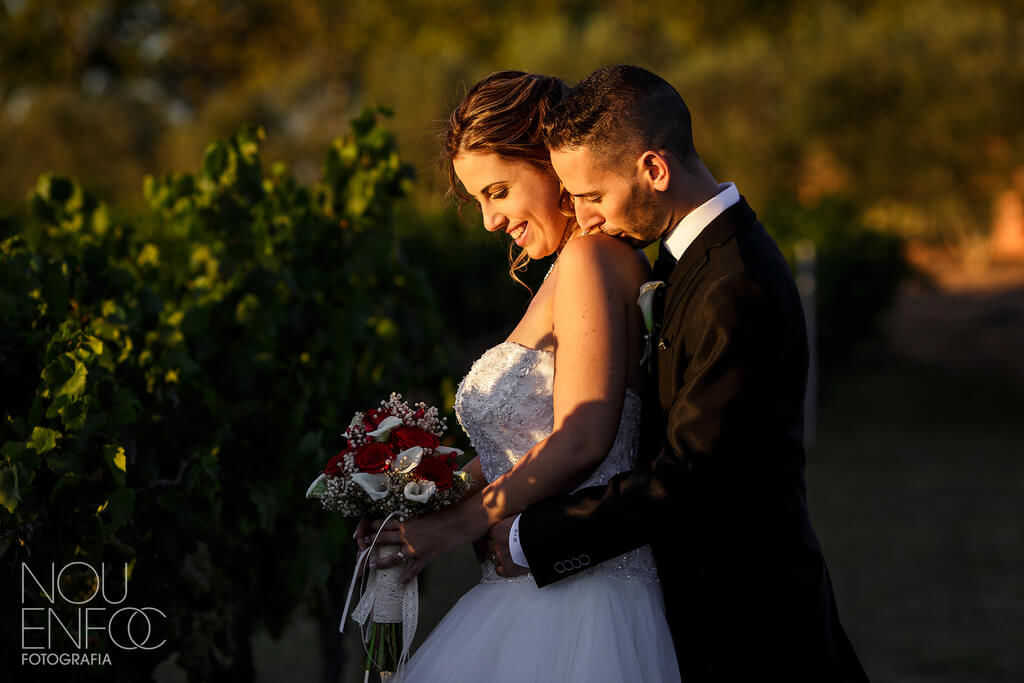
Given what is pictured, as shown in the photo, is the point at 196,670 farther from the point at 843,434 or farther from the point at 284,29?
the point at 284,29

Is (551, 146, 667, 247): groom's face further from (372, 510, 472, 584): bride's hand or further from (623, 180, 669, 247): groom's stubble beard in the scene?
(372, 510, 472, 584): bride's hand

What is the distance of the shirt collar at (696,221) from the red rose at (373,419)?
29.5 inches

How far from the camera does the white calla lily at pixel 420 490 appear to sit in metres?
2.37

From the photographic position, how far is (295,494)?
370 centimetres

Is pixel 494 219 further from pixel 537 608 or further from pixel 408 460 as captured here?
pixel 537 608

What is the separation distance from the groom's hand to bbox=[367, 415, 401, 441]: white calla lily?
333mm

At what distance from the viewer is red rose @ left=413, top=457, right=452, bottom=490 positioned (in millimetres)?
2439

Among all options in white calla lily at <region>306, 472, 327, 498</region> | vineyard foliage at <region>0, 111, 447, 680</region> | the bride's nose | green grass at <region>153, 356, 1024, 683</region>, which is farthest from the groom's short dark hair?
green grass at <region>153, 356, 1024, 683</region>

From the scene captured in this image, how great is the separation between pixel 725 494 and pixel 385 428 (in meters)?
0.74

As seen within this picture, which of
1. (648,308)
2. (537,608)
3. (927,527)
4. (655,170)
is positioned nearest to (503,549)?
(537,608)

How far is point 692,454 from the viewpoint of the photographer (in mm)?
2283

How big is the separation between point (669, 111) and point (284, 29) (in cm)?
4842

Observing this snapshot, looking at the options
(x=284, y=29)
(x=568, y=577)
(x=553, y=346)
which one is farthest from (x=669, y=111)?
(x=284, y=29)

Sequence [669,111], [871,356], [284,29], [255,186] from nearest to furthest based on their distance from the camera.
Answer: [669,111] < [255,186] < [871,356] < [284,29]
